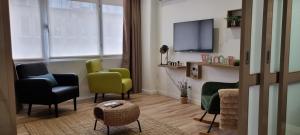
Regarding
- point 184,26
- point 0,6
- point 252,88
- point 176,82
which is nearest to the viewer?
point 0,6

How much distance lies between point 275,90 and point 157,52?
3.48 meters

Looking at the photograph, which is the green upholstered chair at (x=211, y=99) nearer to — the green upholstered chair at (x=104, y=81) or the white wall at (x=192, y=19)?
the white wall at (x=192, y=19)

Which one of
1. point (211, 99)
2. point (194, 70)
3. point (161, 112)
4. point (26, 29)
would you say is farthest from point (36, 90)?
point (194, 70)

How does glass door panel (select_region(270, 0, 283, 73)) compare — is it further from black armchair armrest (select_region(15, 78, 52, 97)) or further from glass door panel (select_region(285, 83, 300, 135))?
black armchair armrest (select_region(15, 78, 52, 97))

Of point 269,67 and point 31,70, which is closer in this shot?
point 269,67

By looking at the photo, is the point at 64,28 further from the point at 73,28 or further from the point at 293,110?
the point at 293,110

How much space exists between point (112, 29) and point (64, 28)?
3.48ft

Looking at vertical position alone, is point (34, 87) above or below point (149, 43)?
below

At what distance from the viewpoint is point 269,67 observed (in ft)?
5.92

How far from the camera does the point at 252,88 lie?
1.77 metres

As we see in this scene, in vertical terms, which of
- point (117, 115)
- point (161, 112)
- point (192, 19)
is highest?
point (192, 19)

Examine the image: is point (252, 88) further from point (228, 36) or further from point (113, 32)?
point (113, 32)

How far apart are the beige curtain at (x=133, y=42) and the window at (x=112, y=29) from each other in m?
0.17

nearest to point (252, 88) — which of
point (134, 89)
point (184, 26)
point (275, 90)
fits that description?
point (275, 90)
